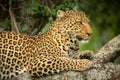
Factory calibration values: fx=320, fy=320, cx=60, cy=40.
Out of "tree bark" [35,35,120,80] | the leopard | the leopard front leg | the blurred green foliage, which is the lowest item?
"tree bark" [35,35,120,80]

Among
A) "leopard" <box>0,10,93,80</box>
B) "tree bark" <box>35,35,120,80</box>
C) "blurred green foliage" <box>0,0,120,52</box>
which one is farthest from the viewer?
"blurred green foliage" <box>0,0,120,52</box>

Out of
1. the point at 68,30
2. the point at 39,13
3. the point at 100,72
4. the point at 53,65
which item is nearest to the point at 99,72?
the point at 100,72

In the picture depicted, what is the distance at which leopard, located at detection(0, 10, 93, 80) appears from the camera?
654 cm

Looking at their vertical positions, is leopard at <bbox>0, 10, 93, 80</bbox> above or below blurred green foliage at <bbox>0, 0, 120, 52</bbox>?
below

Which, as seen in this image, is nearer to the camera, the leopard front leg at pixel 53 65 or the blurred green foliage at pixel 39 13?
the leopard front leg at pixel 53 65

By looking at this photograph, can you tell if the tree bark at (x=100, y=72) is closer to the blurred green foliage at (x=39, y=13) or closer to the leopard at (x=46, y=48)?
the leopard at (x=46, y=48)

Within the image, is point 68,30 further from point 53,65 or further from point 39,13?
point 39,13

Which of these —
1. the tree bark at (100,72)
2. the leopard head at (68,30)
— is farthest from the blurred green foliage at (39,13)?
the tree bark at (100,72)

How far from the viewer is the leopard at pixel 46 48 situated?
6543mm

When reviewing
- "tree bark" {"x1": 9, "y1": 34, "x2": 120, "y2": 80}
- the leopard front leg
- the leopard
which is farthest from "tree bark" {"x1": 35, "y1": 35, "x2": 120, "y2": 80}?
the leopard

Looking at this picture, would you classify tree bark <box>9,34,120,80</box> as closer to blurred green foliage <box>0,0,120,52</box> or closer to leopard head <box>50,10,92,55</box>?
leopard head <box>50,10,92,55</box>

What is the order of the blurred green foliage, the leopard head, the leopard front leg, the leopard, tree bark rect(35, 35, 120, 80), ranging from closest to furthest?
tree bark rect(35, 35, 120, 80), the leopard front leg, the leopard, the leopard head, the blurred green foliage

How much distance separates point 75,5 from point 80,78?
5.20 meters

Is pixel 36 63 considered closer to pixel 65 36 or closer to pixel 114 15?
pixel 65 36
